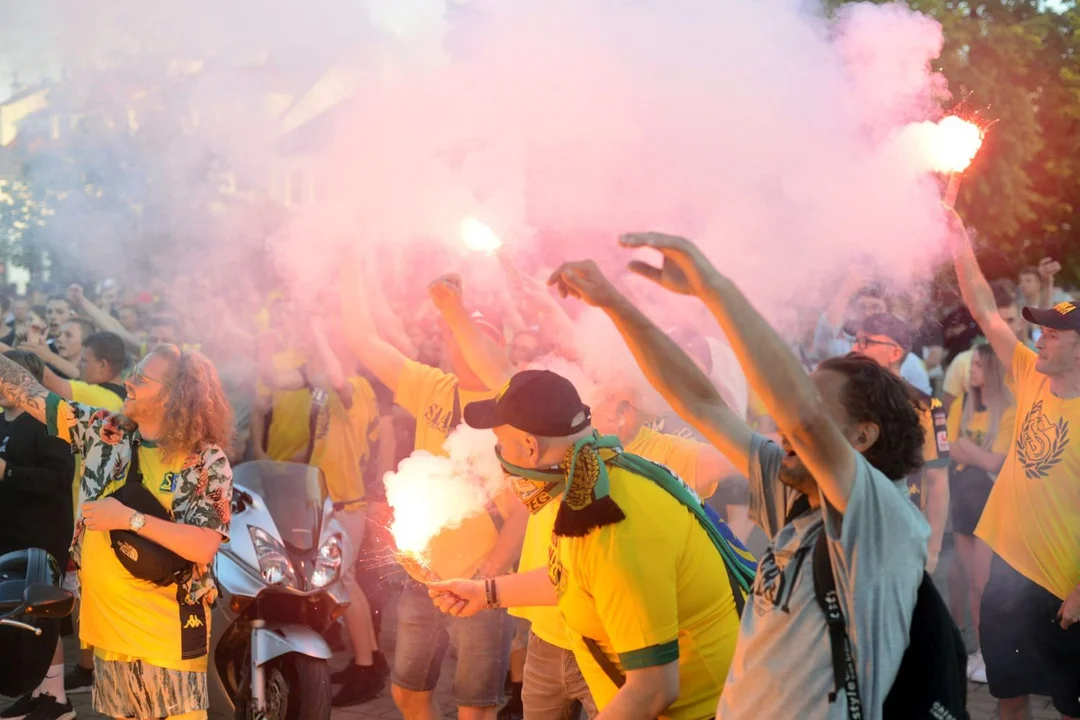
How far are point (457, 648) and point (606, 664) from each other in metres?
1.93

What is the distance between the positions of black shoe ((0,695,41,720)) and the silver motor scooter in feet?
3.07

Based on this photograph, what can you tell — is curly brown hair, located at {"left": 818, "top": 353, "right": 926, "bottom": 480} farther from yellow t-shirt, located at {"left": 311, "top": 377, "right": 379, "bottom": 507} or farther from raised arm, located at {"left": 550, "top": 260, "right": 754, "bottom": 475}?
yellow t-shirt, located at {"left": 311, "top": 377, "right": 379, "bottom": 507}

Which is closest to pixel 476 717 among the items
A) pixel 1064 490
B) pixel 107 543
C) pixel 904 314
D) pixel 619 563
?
pixel 107 543

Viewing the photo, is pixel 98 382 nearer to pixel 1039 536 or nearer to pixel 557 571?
pixel 557 571

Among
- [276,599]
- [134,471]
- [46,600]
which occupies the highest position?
[134,471]

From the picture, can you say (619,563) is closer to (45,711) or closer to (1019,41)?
(45,711)

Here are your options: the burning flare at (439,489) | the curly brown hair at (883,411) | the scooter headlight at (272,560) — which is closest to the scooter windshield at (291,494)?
the scooter headlight at (272,560)

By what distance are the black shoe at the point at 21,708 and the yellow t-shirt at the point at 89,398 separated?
3.51 feet

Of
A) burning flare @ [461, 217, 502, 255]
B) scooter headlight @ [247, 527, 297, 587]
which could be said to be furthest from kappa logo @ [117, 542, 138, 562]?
burning flare @ [461, 217, 502, 255]

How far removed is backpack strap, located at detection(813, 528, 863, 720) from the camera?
2.28 meters

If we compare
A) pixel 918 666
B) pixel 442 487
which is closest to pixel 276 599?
pixel 442 487

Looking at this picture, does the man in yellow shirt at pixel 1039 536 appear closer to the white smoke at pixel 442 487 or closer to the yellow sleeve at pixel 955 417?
the white smoke at pixel 442 487

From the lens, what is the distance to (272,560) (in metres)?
5.42

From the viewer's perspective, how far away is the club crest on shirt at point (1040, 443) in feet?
15.9
